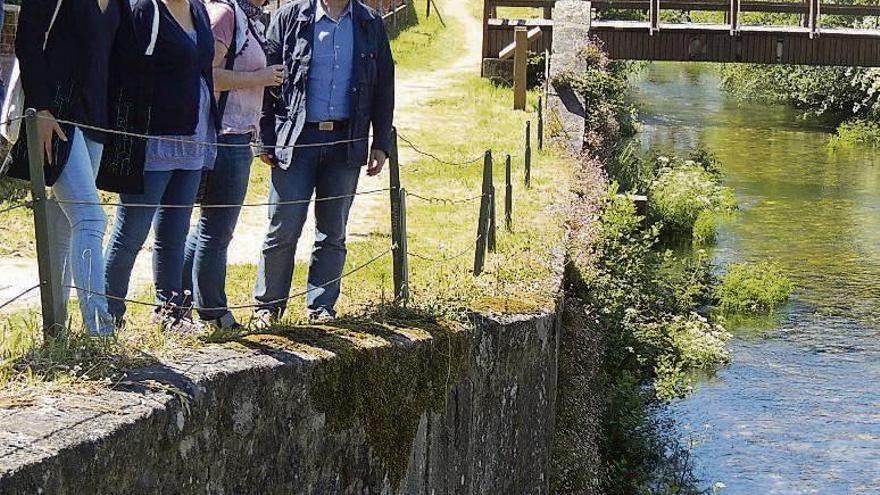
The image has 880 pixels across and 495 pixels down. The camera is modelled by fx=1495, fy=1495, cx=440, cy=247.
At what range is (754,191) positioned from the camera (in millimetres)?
24750

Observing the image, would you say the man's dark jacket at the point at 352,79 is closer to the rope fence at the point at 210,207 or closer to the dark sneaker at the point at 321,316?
the rope fence at the point at 210,207

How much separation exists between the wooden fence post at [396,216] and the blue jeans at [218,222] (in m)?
0.79

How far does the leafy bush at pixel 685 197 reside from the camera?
21172 mm

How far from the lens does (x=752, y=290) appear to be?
18.2m

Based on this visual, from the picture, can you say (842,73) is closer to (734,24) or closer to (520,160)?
(734,24)

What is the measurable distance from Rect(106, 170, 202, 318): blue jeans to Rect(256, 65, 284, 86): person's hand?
66 centimetres

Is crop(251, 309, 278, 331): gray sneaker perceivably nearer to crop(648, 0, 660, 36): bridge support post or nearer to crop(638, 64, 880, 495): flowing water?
crop(638, 64, 880, 495): flowing water

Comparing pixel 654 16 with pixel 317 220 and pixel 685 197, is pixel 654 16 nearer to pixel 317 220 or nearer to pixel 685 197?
pixel 685 197

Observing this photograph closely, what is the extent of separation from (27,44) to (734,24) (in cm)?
1894

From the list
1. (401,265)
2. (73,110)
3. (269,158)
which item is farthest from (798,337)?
(73,110)

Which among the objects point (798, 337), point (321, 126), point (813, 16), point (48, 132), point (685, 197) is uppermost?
point (813, 16)

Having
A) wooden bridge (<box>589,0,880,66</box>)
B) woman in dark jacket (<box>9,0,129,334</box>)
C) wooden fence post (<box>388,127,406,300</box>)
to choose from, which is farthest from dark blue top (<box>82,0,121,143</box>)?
wooden bridge (<box>589,0,880,66</box>)

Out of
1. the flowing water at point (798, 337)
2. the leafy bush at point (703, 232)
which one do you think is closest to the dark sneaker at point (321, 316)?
the flowing water at point (798, 337)

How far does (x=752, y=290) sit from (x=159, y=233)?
13.1m
